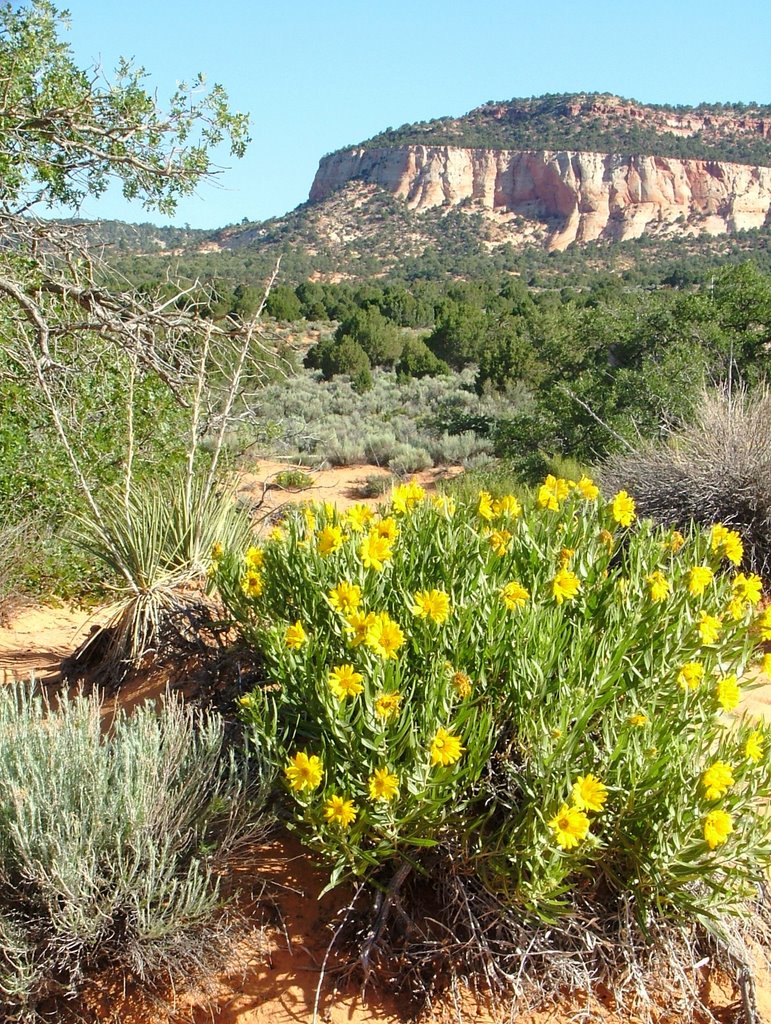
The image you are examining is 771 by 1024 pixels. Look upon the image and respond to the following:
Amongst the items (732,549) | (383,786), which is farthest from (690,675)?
(383,786)

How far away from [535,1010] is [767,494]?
5132mm

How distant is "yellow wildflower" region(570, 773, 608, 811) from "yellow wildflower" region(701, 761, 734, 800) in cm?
26

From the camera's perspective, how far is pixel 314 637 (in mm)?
2713

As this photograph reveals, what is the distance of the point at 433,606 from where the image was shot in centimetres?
257

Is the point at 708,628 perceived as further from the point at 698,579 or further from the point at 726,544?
the point at 726,544

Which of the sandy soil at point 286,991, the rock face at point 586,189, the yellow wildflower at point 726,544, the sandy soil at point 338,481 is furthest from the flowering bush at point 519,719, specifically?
the rock face at point 586,189

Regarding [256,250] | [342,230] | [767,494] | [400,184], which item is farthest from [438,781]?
[400,184]

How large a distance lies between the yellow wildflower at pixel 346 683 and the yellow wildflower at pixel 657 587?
3.25 ft

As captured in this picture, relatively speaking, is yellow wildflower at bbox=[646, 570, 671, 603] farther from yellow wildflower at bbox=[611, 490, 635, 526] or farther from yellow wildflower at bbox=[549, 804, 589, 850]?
yellow wildflower at bbox=[549, 804, 589, 850]

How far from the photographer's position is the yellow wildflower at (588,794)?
2240mm

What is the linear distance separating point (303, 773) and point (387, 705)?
0.29 m

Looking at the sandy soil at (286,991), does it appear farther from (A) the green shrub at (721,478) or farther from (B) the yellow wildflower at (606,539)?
(A) the green shrub at (721,478)

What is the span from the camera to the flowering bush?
2369 millimetres

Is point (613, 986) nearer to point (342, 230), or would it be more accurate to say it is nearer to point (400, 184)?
point (342, 230)
